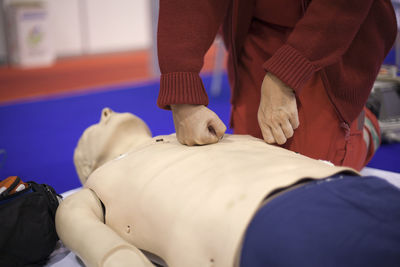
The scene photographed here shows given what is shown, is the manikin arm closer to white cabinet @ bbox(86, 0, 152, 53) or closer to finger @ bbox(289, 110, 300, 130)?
finger @ bbox(289, 110, 300, 130)

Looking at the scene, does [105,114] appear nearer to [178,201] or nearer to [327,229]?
[178,201]

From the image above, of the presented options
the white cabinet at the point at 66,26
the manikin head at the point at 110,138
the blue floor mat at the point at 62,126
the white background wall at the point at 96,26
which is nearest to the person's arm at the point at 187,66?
the manikin head at the point at 110,138

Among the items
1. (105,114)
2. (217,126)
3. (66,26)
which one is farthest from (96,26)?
(217,126)

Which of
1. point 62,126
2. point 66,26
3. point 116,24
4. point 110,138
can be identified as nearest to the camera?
point 110,138

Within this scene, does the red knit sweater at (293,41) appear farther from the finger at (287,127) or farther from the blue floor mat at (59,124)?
the blue floor mat at (59,124)

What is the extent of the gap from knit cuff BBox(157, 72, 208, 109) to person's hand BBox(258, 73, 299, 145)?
0.16 metres

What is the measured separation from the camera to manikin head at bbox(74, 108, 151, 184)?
4.39ft

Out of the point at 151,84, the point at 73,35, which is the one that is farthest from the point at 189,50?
the point at 73,35

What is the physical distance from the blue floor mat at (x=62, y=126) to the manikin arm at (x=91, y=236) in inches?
28.1

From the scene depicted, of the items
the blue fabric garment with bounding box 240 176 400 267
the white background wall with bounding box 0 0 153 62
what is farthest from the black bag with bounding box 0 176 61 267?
the white background wall with bounding box 0 0 153 62

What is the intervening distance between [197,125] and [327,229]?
18.1 inches

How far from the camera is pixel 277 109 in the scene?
1.09 meters

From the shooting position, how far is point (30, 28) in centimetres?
534

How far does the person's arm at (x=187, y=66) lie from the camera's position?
1.08 m
